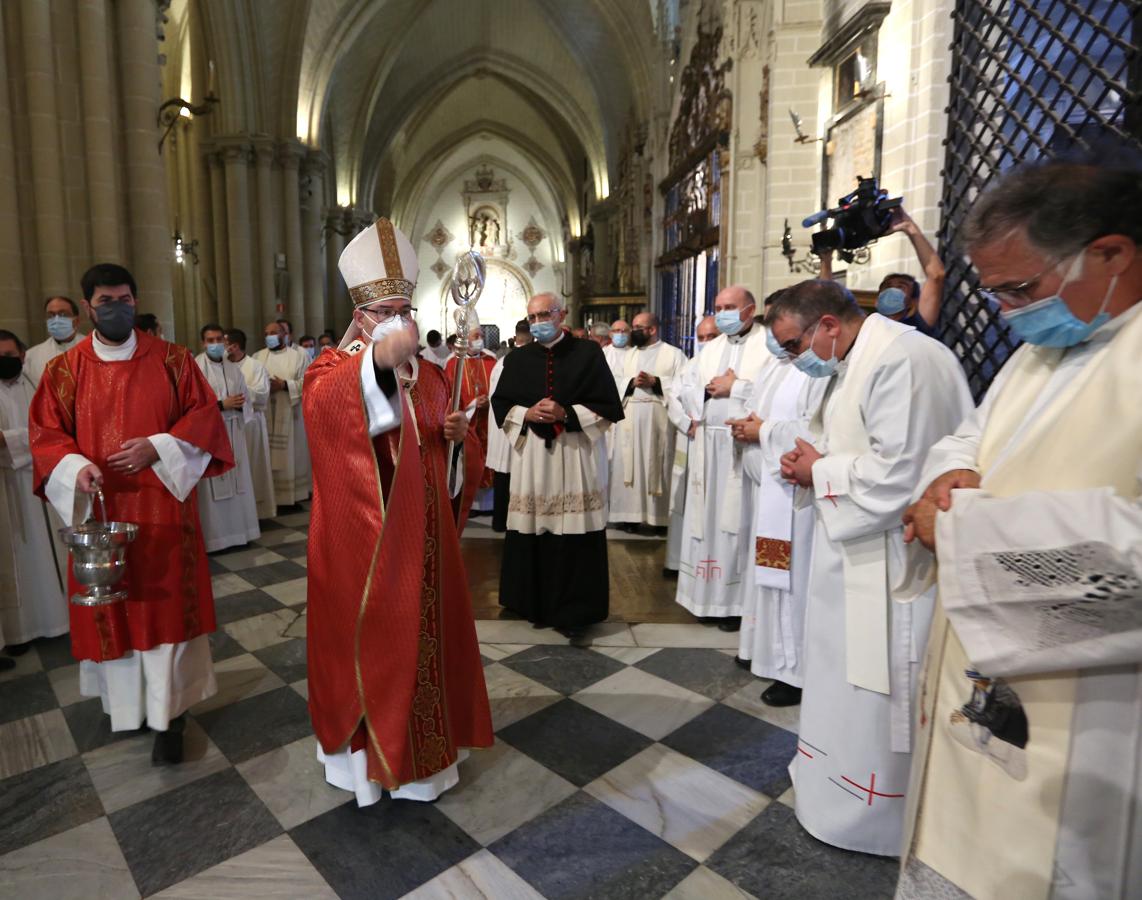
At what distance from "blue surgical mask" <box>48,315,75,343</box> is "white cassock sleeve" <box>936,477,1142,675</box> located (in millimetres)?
5102

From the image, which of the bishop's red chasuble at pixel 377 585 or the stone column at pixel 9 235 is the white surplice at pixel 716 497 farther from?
the stone column at pixel 9 235

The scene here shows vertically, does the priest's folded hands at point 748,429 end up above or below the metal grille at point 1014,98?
below

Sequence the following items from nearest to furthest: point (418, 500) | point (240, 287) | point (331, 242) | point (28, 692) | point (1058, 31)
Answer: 1. point (418, 500)
2. point (1058, 31)
3. point (28, 692)
4. point (240, 287)
5. point (331, 242)

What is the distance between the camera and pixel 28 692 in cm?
358

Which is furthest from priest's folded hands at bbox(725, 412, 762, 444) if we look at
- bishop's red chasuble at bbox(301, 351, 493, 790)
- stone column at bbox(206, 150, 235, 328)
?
stone column at bbox(206, 150, 235, 328)

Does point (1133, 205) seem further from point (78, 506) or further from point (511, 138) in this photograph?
point (511, 138)

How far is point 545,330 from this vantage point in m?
4.21

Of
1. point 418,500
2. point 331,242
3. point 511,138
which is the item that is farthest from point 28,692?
point 511,138

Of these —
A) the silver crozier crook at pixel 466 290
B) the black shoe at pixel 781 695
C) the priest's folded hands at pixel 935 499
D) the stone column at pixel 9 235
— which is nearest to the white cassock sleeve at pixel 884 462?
the priest's folded hands at pixel 935 499

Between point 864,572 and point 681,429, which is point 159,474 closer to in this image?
point 864,572

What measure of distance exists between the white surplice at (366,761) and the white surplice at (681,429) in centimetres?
249

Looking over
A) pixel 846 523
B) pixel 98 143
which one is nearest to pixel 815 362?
pixel 846 523

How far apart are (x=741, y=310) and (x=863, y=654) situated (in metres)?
2.84

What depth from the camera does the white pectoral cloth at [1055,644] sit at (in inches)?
46.6
